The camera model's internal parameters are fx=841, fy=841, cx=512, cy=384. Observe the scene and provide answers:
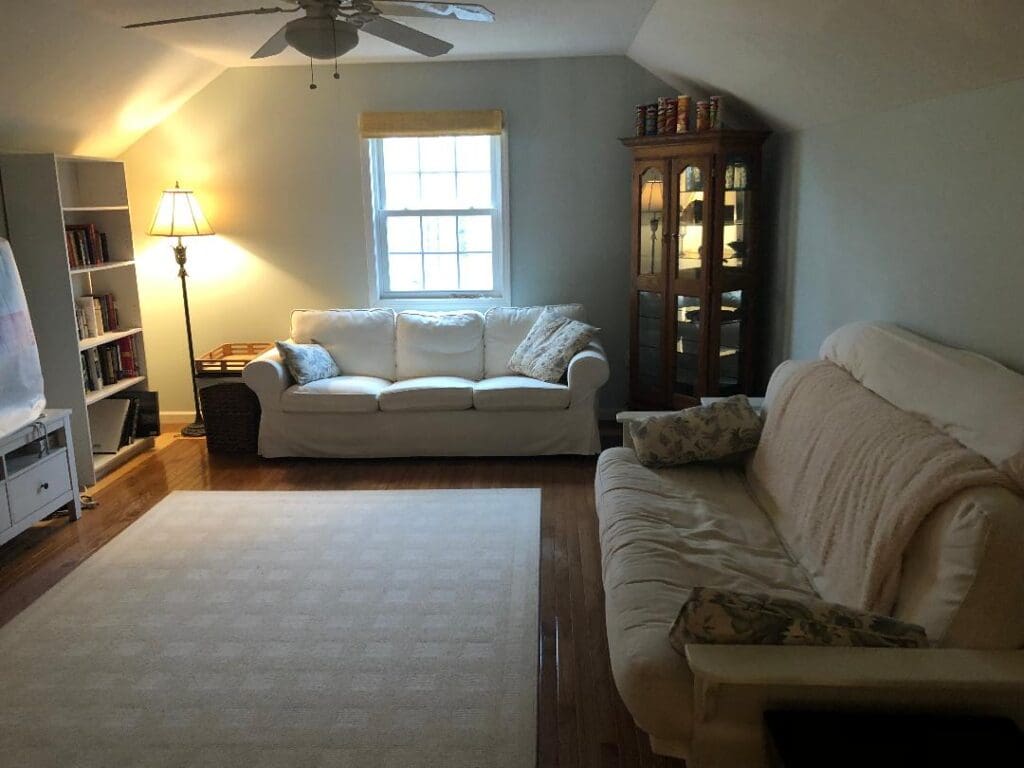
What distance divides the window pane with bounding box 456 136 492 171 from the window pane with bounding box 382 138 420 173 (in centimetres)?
27

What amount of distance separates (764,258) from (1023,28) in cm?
284

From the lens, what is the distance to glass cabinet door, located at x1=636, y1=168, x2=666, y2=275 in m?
4.71

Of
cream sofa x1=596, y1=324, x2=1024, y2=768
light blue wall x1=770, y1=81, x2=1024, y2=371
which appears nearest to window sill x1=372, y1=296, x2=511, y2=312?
light blue wall x1=770, y1=81, x2=1024, y2=371

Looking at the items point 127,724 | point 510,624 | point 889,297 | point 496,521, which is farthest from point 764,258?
point 127,724

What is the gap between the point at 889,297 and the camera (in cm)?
308

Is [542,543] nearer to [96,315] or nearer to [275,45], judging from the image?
[275,45]

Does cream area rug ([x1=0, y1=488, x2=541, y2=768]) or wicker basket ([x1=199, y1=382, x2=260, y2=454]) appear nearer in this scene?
cream area rug ([x1=0, y1=488, x2=541, y2=768])

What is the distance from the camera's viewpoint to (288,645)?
2.77 metres

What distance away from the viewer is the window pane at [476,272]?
5.44 meters

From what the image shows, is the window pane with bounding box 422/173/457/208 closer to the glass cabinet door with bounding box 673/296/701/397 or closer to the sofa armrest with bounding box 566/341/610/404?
the sofa armrest with bounding box 566/341/610/404

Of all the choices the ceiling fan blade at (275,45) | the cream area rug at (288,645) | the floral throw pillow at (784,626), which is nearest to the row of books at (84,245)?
the cream area rug at (288,645)

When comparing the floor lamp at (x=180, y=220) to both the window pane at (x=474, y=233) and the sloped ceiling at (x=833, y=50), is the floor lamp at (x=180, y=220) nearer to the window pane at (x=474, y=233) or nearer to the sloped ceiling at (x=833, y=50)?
the window pane at (x=474, y=233)

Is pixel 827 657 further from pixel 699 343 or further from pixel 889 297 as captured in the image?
pixel 699 343

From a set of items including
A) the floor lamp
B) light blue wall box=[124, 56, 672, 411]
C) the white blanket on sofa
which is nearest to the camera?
the white blanket on sofa
